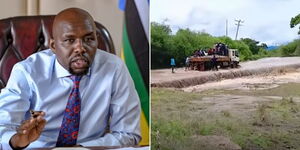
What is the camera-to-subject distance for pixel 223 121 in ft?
2.36

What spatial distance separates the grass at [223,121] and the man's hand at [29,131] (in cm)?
21

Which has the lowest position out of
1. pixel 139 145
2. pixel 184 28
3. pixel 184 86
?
pixel 139 145

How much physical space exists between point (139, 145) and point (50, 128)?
0.18m

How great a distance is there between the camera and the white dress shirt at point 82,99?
2.29 feet

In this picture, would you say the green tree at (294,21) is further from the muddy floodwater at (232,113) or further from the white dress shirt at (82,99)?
the white dress shirt at (82,99)

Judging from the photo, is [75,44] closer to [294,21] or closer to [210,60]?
[210,60]

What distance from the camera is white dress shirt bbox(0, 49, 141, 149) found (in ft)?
2.29

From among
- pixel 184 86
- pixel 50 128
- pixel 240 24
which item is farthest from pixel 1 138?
pixel 240 24

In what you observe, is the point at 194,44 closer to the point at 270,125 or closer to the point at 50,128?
the point at 270,125

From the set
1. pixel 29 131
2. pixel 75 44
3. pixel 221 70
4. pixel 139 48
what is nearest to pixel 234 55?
pixel 221 70

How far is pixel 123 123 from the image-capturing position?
0.76 meters

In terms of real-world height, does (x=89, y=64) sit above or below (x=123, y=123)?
above

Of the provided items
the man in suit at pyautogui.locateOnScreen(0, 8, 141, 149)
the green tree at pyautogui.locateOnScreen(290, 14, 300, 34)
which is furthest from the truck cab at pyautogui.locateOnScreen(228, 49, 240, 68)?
the man in suit at pyautogui.locateOnScreen(0, 8, 141, 149)

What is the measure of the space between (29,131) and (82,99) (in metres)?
0.11
